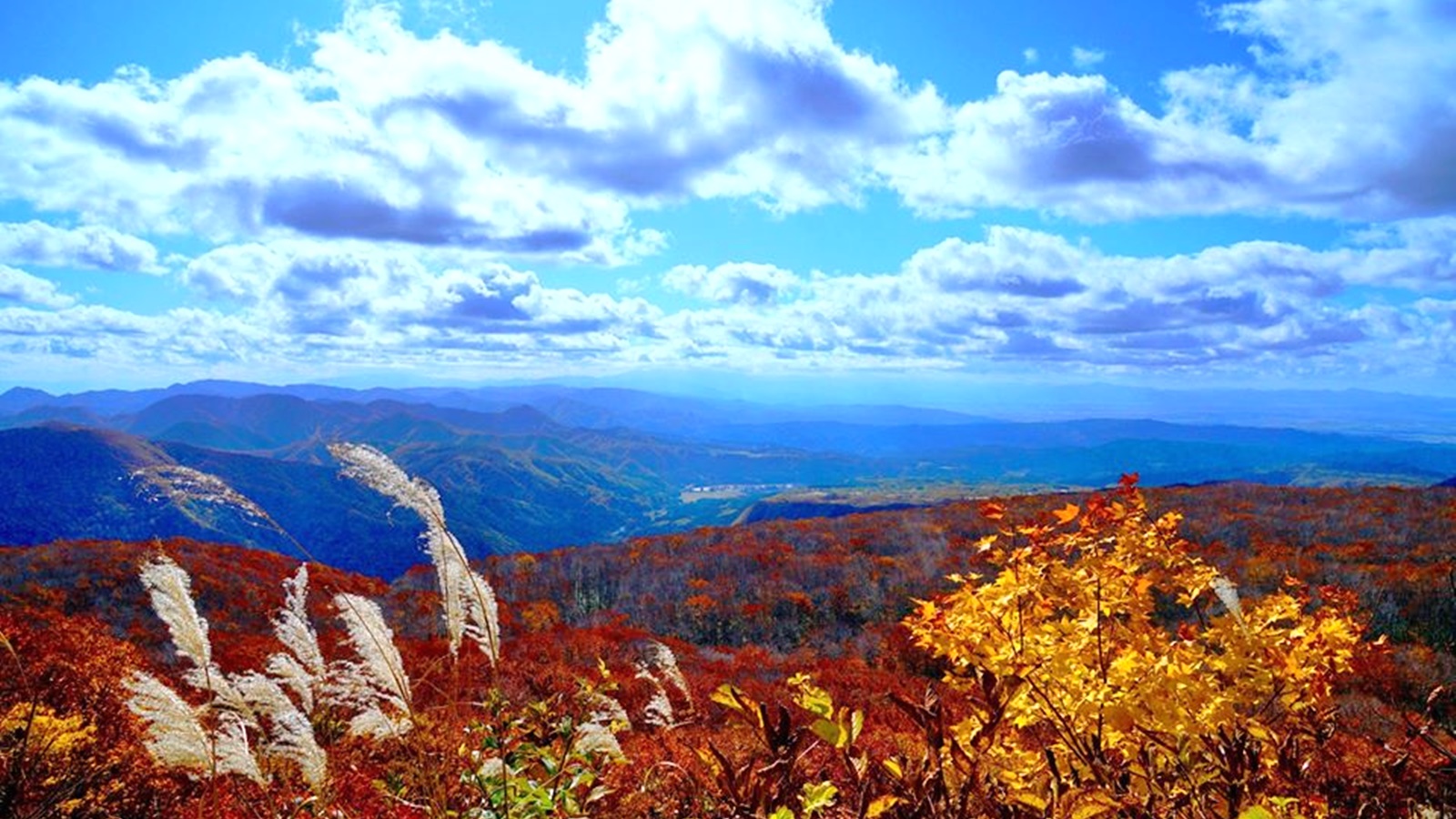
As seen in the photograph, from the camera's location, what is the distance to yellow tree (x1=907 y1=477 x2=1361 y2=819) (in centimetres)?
204

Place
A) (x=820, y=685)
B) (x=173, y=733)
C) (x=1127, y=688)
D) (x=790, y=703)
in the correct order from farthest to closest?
(x=790, y=703) → (x=820, y=685) → (x=1127, y=688) → (x=173, y=733)

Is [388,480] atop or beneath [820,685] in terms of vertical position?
atop

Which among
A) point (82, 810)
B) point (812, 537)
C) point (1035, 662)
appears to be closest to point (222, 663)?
point (82, 810)

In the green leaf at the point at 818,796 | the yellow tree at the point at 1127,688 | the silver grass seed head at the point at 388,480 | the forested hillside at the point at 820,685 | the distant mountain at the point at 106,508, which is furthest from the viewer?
the distant mountain at the point at 106,508

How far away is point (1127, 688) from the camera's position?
2846mm

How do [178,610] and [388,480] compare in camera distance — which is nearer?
[178,610]

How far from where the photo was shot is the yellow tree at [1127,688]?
6.71 ft

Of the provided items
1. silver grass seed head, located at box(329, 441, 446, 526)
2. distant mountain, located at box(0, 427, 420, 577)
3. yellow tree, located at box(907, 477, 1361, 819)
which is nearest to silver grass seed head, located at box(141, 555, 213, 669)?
silver grass seed head, located at box(329, 441, 446, 526)

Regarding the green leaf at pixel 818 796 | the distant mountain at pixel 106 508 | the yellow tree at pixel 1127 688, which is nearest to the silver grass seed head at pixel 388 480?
the green leaf at pixel 818 796

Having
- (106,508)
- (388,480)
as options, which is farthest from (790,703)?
(106,508)

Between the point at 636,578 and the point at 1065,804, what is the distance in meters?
18.6

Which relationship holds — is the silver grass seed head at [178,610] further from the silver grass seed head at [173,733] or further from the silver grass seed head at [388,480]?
the silver grass seed head at [388,480]

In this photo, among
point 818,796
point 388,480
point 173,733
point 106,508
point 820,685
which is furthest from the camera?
point 106,508

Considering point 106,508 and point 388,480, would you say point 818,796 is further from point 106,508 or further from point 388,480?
point 106,508
